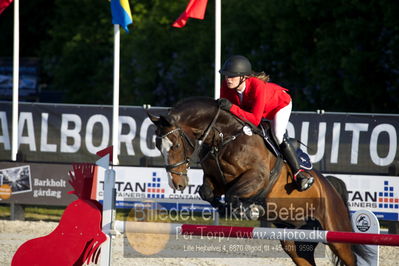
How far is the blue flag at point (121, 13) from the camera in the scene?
1016cm

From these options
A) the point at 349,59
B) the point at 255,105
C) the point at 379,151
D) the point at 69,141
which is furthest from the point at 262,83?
the point at 349,59

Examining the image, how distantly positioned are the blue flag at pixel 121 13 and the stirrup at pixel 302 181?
16.2 ft

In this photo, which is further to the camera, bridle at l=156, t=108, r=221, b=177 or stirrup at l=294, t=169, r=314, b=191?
stirrup at l=294, t=169, r=314, b=191

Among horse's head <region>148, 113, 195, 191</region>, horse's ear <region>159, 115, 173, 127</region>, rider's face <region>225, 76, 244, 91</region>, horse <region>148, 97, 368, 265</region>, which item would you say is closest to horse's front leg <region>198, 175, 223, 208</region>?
horse <region>148, 97, 368, 265</region>

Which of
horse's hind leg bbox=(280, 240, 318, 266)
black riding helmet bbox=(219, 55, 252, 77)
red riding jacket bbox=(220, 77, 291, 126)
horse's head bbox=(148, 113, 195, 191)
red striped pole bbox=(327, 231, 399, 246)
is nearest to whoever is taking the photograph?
red striped pole bbox=(327, 231, 399, 246)

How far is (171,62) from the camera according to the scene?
2455cm

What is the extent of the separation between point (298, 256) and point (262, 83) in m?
1.66

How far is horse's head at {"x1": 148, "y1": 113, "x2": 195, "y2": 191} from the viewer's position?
5336 millimetres

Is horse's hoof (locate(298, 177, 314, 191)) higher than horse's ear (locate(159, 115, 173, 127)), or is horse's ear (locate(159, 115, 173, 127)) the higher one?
horse's ear (locate(159, 115, 173, 127))

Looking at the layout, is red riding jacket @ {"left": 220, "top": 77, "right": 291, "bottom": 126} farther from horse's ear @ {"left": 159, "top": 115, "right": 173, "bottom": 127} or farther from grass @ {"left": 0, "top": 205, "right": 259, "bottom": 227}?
grass @ {"left": 0, "top": 205, "right": 259, "bottom": 227}

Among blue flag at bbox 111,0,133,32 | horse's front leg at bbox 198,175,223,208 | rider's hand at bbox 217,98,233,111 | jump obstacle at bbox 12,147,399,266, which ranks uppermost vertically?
blue flag at bbox 111,0,133,32

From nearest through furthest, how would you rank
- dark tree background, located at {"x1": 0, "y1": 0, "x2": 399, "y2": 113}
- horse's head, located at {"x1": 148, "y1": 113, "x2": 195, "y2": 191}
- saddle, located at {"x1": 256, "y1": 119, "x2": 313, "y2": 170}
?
horse's head, located at {"x1": 148, "y1": 113, "x2": 195, "y2": 191}
saddle, located at {"x1": 256, "y1": 119, "x2": 313, "y2": 170}
dark tree background, located at {"x1": 0, "y1": 0, "x2": 399, "y2": 113}

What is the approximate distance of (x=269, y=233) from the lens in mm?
5102

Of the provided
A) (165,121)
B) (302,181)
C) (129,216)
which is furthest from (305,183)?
(129,216)
